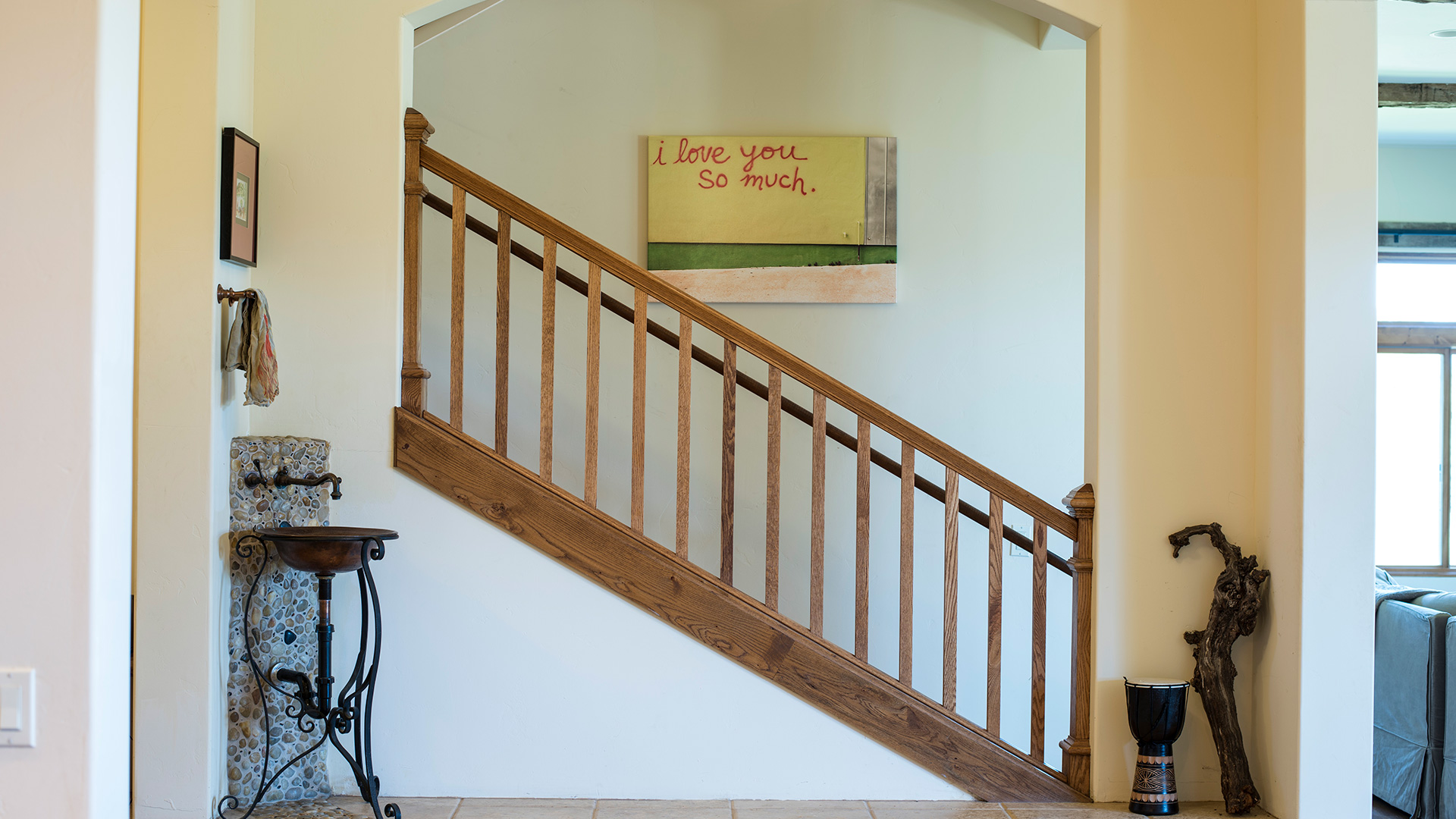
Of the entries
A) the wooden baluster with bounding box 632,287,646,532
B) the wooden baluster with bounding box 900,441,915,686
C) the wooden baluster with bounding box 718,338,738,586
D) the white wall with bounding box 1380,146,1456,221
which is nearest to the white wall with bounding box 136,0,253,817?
the wooden baluster with bounding box 632,287,646,532

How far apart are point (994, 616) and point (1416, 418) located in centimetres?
455

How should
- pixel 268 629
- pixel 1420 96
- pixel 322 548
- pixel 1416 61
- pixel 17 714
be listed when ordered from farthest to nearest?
pixel 1420 96, pixel 1416 61, pixel 268 629, pixel 322 548, pixel 17 714

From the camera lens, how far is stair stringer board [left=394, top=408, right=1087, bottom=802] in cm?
297

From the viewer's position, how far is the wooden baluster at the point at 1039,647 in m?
3.02

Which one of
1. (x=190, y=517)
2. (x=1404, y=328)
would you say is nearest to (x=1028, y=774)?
(x=190, y=517)

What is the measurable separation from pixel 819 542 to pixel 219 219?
1995 millimetres

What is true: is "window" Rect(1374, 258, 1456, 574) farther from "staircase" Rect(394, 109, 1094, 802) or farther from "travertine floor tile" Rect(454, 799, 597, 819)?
"travertine floor tile" Rect(454, 799, 597, 819)

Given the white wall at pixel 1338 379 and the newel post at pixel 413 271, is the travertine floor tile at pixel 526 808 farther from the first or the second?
the white wall at pixel 1338 379

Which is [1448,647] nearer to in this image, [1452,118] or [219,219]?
[1452,118]

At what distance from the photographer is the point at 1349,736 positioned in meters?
2.82

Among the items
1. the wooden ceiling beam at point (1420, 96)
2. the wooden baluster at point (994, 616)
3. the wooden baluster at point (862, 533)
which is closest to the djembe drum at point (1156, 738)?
the wooden baluster at point (994, 616)

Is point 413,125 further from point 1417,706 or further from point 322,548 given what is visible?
point 1417,706

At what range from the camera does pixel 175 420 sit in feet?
8.97

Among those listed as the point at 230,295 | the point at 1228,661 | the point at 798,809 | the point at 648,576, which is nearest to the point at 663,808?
the point at 798,809
